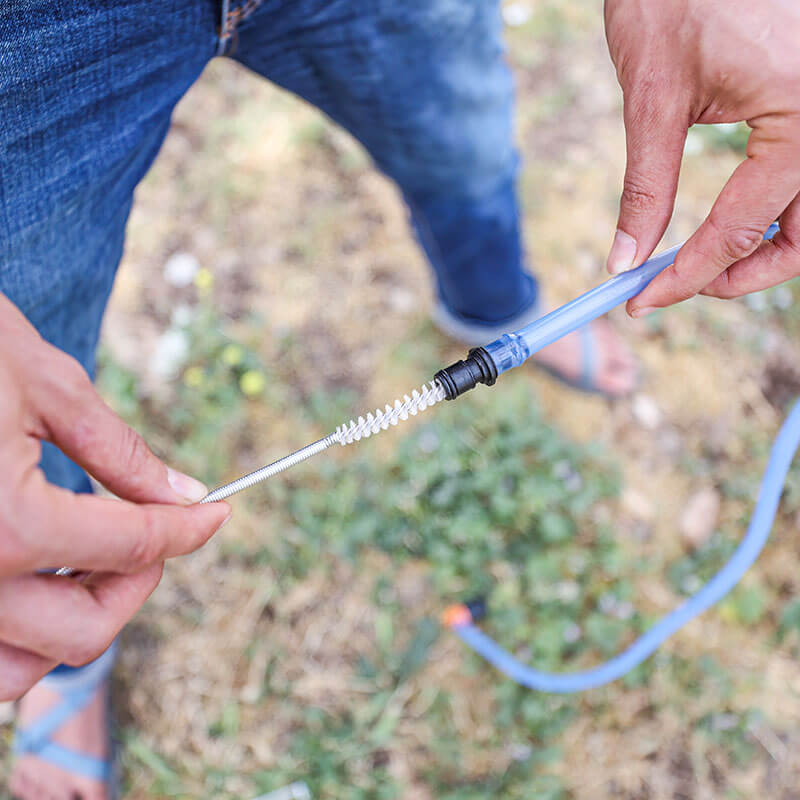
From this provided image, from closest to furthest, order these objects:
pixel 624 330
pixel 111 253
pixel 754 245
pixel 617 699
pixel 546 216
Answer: pixel 754 245
pixel 111 253
pixel 617 699
pixel 624 330
pixel 546 216

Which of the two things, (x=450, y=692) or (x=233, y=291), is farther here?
(x=233, y=291)

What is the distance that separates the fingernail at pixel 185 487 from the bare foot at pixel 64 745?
4.33ft

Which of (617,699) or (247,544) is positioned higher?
(247,544)

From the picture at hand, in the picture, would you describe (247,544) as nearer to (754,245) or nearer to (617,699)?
(617,699)

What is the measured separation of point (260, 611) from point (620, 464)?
1.20 meters

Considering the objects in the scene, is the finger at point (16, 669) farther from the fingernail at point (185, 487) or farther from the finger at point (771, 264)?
the finger at point (771, 264)

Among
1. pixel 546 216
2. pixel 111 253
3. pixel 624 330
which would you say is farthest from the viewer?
pixel 546 216

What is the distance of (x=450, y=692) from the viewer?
1964mm

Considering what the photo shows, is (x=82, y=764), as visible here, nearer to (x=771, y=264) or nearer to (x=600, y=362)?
(x=600, y=362)

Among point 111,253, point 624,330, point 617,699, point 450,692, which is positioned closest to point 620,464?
point 624,330

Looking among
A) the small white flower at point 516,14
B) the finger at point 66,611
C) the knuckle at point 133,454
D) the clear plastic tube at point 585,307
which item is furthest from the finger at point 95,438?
the small white flower at point 516,14

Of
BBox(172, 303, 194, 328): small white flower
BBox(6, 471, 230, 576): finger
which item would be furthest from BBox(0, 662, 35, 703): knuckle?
BBox(172, 303, 194, 328): small white flower

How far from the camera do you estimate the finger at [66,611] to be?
28.3 inches

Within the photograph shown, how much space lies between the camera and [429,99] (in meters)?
1.41
